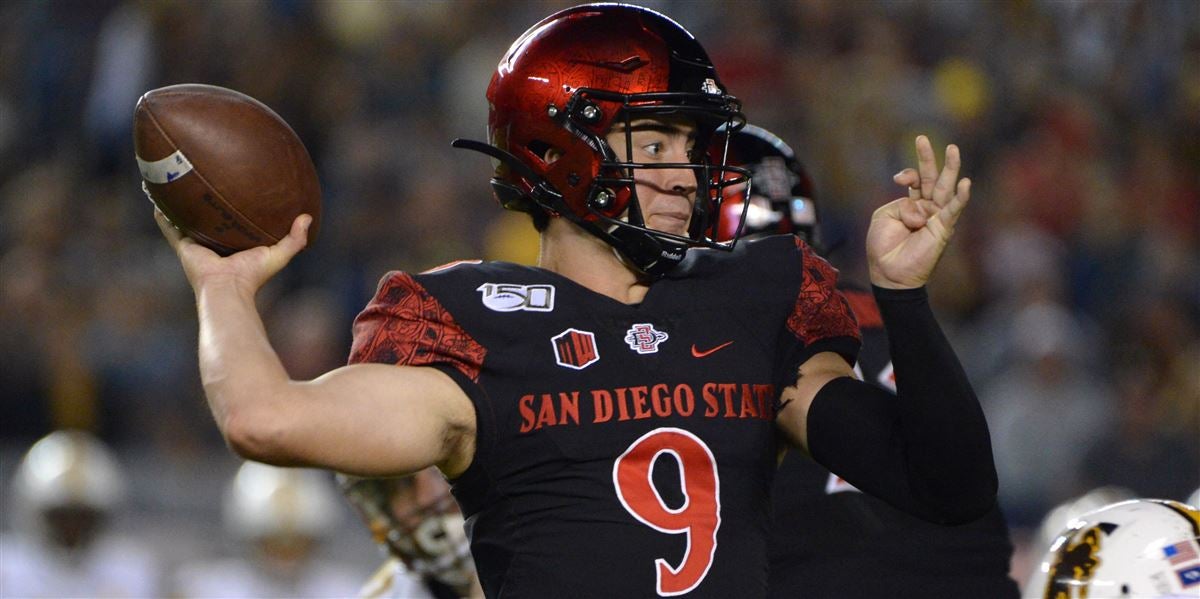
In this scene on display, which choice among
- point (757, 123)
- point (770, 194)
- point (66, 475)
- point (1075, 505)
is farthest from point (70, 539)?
point (1075, 505)

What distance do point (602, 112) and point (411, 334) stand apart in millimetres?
531

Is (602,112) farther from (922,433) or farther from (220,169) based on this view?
(922,433)

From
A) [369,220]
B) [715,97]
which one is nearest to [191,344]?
[369,220]

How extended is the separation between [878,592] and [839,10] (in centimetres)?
587

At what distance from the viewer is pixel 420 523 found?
3.64 metres

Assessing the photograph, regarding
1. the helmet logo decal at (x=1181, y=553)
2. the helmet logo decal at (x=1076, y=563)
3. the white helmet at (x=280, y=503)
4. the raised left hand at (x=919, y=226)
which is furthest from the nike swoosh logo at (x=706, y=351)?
the white helmet at (x=280, y=503)

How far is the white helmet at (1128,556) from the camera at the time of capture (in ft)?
8.07

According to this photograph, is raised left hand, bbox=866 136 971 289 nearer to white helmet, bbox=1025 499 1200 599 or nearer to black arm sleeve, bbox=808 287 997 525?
black arm sleeve, bbox=808 287 997 525

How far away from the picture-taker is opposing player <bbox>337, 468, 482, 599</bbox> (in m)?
3.64

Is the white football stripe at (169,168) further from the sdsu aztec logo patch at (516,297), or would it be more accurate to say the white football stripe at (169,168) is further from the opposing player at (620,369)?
the sdsu aztec logo patch at (516,297)

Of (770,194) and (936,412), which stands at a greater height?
(936,412)

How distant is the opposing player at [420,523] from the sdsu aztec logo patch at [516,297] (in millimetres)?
1108

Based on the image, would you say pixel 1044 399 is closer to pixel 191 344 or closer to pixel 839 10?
pixel 839 10

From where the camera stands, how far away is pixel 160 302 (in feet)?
24.4
